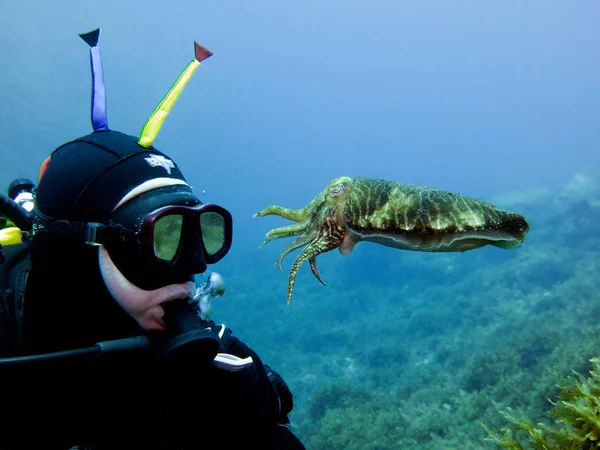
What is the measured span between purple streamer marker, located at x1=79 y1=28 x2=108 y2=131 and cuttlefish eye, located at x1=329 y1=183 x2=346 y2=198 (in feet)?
7.12

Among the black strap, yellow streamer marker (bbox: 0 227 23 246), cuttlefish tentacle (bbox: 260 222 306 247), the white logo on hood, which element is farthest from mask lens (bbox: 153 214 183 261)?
cuttlefish tentacle (bbox: 260 222 306 247)

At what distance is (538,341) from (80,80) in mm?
97134

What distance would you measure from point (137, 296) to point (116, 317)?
21 cm

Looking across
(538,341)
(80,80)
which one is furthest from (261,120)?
(538,341)

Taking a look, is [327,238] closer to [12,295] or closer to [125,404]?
[125,404]

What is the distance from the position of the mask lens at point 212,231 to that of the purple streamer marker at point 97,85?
3.19 ft

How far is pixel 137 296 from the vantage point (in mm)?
2174

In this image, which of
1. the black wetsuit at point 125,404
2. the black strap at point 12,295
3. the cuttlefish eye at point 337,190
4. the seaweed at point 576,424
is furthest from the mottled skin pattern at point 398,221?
the black strap at point 12,295

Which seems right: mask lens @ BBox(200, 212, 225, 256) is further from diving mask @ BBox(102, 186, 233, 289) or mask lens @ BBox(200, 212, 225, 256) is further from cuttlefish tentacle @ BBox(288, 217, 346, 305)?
cuttlefish tentacle @ BBox(288, 217, 346, 305)

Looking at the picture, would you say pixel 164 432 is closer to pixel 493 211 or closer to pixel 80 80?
pixel 493 211

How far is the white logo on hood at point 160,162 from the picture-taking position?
7.75 ft

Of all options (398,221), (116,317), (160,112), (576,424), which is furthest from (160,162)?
(576,424)

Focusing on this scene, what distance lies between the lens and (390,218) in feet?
11.4

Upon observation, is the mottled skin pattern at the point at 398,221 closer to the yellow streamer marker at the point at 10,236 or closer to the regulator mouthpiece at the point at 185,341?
Answer: the regulator mouthpiece at the point at 185,341
